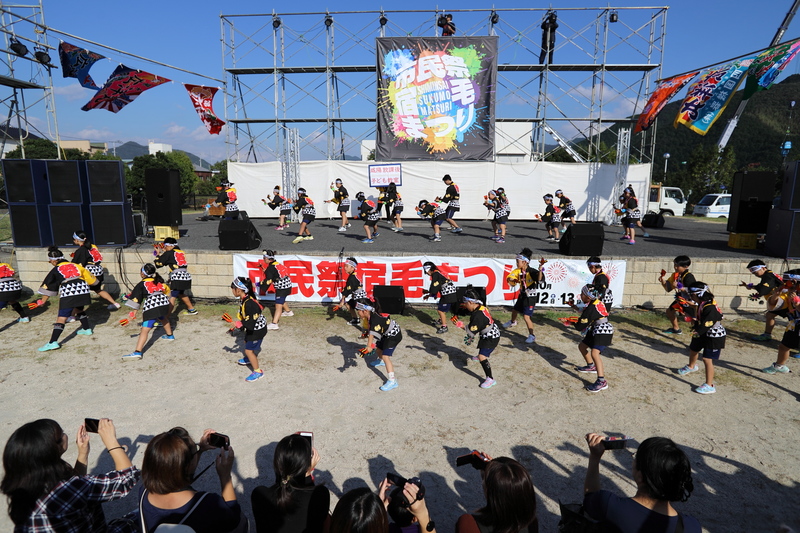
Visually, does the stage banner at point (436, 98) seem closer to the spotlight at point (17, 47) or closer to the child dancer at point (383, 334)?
the spotlight at point (17, 47)

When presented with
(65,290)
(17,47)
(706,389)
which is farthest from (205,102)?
(706,389)

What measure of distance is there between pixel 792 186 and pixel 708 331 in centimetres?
788

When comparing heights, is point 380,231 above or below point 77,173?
below

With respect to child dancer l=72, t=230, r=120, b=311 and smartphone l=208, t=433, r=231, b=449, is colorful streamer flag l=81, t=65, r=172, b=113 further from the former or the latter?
smartphone l=208, t=433, r=231, b=449

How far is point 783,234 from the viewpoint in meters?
11.7

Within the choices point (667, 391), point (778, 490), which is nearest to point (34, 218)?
point (667, 391)

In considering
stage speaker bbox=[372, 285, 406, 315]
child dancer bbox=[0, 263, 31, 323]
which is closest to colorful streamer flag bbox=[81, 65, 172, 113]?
child dancer bbox=[0, 263, 31, 323]

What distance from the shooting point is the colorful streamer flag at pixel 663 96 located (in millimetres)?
15680

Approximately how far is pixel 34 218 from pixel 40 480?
1250 cm

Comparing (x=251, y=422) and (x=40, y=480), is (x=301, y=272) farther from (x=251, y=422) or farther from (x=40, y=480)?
(x=40, y=480)

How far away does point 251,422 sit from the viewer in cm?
595

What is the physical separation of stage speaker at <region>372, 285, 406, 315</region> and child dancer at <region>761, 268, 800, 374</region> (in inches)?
275

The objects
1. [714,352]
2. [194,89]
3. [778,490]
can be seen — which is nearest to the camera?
[778,490]

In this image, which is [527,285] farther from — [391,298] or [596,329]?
[391,298]
